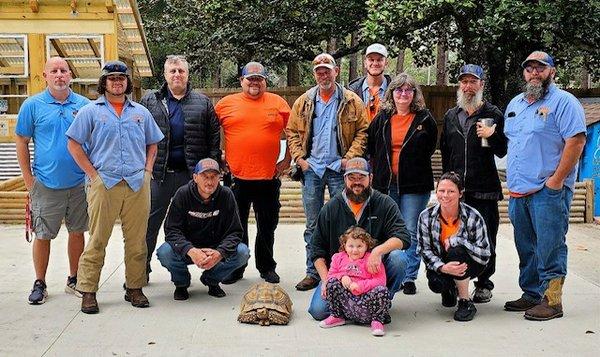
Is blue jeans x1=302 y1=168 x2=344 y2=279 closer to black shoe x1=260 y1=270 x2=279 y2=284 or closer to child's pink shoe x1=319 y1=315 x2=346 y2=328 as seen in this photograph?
black shoe x1=260 y1=270 x2=279 y2=284

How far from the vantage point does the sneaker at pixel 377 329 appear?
4.36m

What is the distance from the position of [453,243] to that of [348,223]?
2.51 feet

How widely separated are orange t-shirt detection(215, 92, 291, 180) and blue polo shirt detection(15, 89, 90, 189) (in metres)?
1.27

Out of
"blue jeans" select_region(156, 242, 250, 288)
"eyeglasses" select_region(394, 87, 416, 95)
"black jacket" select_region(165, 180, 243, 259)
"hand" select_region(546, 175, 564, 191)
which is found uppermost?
"eyeglasses" select_region(394, 87, 416, 95)

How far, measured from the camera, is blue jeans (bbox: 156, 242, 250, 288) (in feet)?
16.9

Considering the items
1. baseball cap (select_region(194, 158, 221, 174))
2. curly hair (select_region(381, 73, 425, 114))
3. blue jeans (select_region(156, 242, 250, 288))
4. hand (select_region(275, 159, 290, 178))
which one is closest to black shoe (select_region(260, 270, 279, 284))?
blue jeans (select_region(156, 242, 250, 288))

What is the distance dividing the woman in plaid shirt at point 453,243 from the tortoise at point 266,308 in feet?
3.59

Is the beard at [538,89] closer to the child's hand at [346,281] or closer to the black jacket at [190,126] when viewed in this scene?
the child's hand at [346,281]

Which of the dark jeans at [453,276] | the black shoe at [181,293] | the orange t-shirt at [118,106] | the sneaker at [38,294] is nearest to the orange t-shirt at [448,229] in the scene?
the dark jeans at [453,276]

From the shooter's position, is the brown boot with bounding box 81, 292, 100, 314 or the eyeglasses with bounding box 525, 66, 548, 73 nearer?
the eyeglasses with bounding box 525, 66, 548, 73

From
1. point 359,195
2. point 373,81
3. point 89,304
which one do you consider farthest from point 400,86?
point 89,304

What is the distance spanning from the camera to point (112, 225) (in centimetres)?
498

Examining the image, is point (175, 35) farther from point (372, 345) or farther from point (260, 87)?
point (372, 345)

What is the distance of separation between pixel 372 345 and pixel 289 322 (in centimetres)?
70
